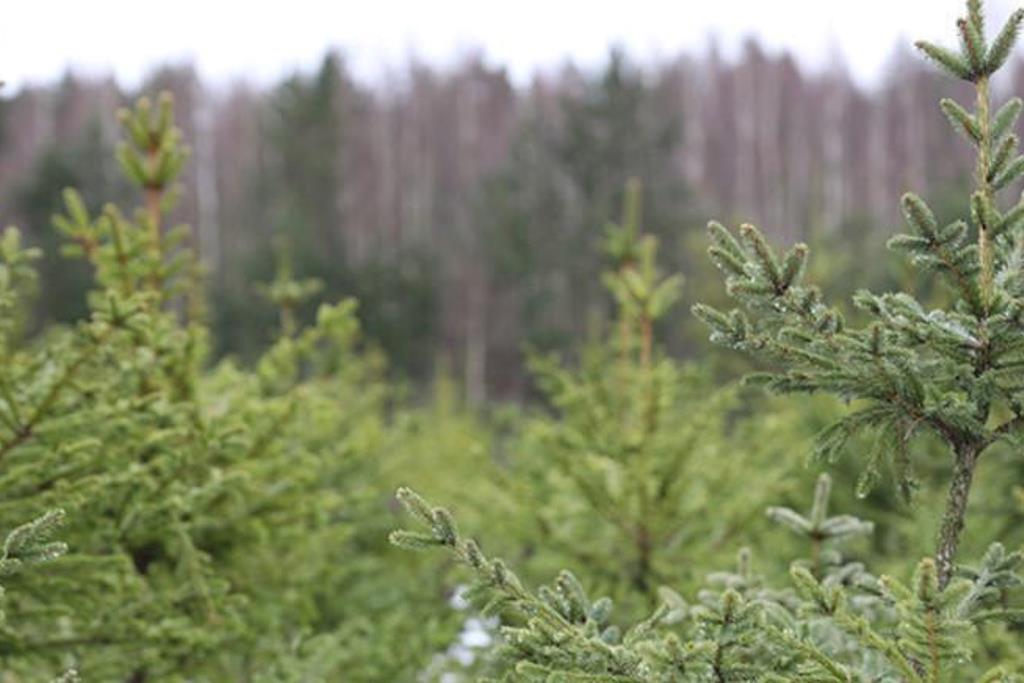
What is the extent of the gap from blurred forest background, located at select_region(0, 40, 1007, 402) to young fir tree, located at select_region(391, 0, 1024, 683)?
673 centimetres

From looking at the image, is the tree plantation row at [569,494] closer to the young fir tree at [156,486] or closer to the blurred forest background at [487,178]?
the young fir tree at [156,486]

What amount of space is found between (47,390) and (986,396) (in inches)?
95.1

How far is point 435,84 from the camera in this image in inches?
1887

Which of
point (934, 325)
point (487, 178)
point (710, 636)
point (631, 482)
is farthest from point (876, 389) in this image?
point (487, 178)

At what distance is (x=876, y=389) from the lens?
214 cm

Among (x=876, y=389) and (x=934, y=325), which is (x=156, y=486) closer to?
(x=876, y=389)

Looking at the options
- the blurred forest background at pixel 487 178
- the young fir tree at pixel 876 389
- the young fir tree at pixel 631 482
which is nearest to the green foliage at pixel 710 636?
the young fir tree at pixel 876 389

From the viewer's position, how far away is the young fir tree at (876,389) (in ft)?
6.68

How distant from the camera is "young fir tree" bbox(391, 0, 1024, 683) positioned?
6.68ft

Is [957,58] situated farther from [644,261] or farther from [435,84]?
[435,84]

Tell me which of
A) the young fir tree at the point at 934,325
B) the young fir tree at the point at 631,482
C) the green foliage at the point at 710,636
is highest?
the young fir tree at the point at 934,325

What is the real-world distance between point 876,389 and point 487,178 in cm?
2942

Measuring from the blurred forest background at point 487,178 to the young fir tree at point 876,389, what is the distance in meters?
6.73

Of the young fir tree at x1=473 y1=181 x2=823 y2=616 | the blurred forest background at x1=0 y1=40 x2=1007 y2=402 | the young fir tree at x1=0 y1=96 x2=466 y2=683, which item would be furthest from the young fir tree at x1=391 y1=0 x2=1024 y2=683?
the blurred forest background at x1=0 y1=40 x2=1007 y2=402
